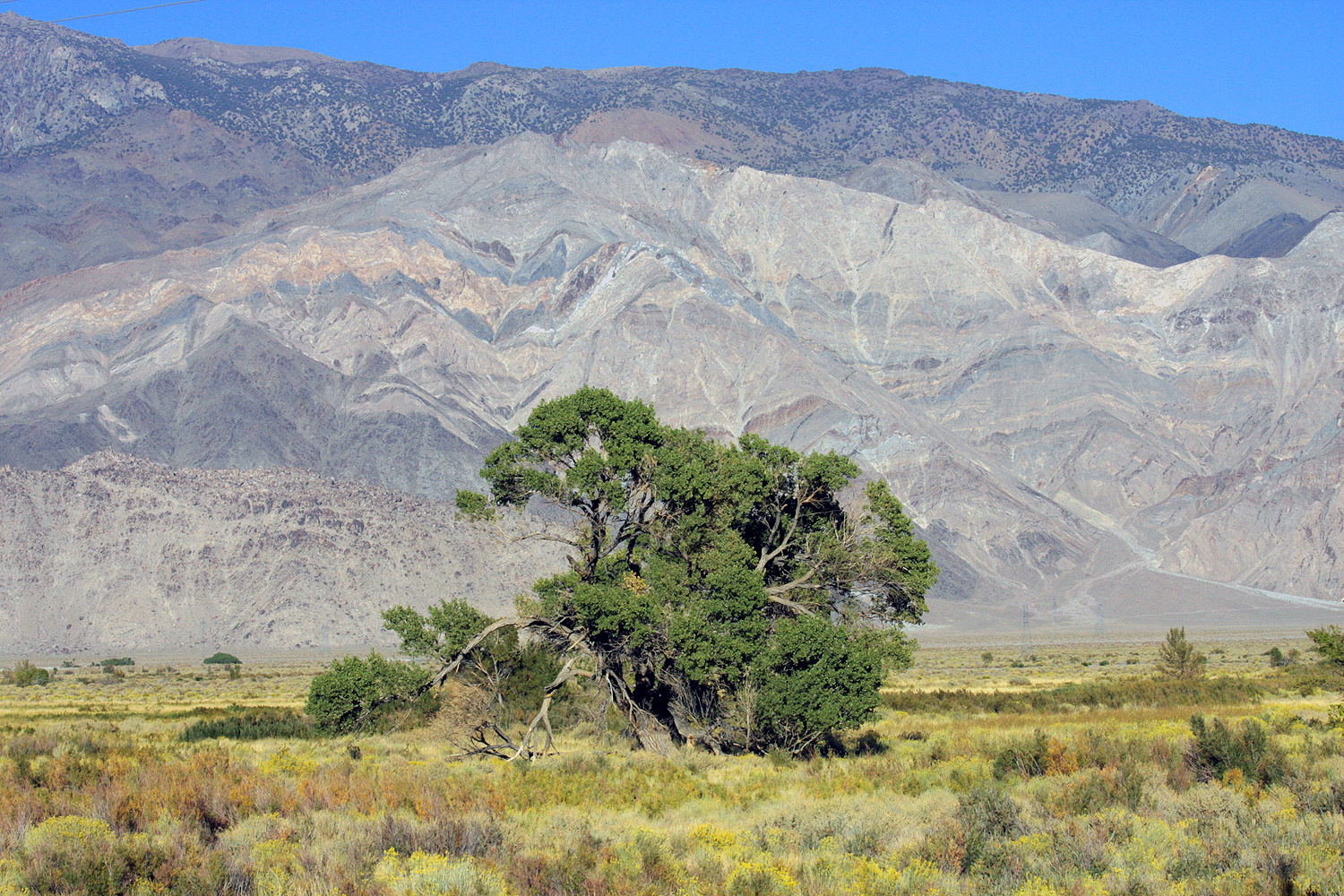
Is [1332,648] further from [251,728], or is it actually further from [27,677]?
[27,677]

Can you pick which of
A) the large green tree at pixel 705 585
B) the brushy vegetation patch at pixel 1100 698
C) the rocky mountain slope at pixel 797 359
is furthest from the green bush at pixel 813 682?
the rocky mountain slope at pixel 797 359

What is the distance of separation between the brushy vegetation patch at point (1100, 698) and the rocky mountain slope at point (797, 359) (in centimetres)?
8240

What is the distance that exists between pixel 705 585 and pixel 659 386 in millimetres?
119789

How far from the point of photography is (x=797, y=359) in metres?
144

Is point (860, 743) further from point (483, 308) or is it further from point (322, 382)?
point (483, 308)

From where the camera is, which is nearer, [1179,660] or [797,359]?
[1179,660]

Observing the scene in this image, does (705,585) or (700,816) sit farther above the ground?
(705,585)

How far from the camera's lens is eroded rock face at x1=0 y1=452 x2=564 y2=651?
91.9 metres

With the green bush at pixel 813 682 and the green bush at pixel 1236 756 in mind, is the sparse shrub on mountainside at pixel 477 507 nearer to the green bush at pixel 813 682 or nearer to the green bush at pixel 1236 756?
the green bush at pixel 813 682

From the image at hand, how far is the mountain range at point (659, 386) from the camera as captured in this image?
3907 inches

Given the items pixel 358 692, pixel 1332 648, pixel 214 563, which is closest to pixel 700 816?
pixel 358 692

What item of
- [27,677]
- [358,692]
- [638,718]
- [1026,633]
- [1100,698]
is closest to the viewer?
[358,692]

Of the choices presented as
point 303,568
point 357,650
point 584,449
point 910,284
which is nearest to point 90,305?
point 303,568

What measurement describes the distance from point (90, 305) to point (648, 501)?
15425 cm
